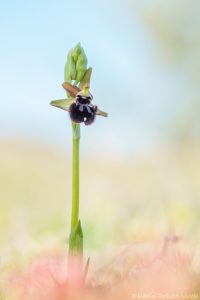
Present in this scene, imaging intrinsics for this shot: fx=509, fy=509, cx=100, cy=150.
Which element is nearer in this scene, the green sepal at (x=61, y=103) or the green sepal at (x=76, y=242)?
the green sepal at (x=76, y=242)

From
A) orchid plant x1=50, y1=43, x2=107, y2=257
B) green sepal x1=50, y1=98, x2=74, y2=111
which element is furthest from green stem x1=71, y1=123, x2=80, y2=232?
green sepal x1=50, y1=98, x2=74, y2=111

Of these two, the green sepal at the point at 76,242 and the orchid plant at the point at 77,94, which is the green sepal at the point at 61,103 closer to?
the orchid plant at the point at 77,94

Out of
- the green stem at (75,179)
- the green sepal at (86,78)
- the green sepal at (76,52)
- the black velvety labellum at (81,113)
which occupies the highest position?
the green sepal at (76,52)

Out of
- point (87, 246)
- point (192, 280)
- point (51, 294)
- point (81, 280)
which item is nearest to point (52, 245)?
point (87, 246)

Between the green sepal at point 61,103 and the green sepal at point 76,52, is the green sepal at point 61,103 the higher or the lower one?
the lower one

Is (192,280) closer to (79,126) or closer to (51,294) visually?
(51,294)

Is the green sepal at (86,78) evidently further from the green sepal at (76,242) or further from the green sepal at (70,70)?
the green sepal at (76,242)

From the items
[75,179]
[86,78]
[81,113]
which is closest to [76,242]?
[75,179]

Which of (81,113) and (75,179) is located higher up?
(81,113)

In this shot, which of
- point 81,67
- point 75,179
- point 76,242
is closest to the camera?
point 76,242

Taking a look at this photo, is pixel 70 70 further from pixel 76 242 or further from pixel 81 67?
pixel 76 242

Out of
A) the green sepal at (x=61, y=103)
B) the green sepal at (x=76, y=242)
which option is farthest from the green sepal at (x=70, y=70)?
the green sepal at (x=76, y=242)

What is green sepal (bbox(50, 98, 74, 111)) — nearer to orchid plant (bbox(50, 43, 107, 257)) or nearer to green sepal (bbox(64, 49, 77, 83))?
orchid plant (bbox(50, 43, 107, 257))
